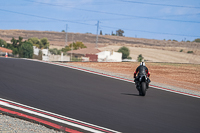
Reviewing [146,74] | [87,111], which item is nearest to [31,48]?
[146,74]

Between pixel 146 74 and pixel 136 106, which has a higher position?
pixel 146 74

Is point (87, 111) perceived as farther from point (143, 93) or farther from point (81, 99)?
point (143, 93)

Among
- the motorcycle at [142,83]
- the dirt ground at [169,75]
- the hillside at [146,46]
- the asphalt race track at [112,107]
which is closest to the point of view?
the asphalt race track at [112,107]

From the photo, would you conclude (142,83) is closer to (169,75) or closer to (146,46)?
(169,75)

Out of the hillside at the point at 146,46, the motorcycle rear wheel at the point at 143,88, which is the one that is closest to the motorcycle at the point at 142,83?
the motorcycle rear wheel at the point at 143,88

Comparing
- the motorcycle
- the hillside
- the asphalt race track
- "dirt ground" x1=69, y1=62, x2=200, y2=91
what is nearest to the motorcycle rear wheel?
the motorcycle

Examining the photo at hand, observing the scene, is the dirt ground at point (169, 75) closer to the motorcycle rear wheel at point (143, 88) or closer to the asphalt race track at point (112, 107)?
the motorcycle rear wheel at point (143, 88)

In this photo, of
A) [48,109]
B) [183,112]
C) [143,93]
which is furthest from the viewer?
[143,93]

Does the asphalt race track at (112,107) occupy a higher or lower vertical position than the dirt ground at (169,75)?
higher

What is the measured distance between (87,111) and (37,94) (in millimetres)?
3218

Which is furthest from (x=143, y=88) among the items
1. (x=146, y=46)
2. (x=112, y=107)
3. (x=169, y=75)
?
(x=146, y=46)

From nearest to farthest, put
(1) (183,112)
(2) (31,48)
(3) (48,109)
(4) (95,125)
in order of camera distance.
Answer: (4) (95,125) → (3) (48,109) → (1) (183,112) → (2) (31,48)

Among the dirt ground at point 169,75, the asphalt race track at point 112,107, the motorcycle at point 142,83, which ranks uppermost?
the motorcycle at point 142,83

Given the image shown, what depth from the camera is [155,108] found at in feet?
37.0
